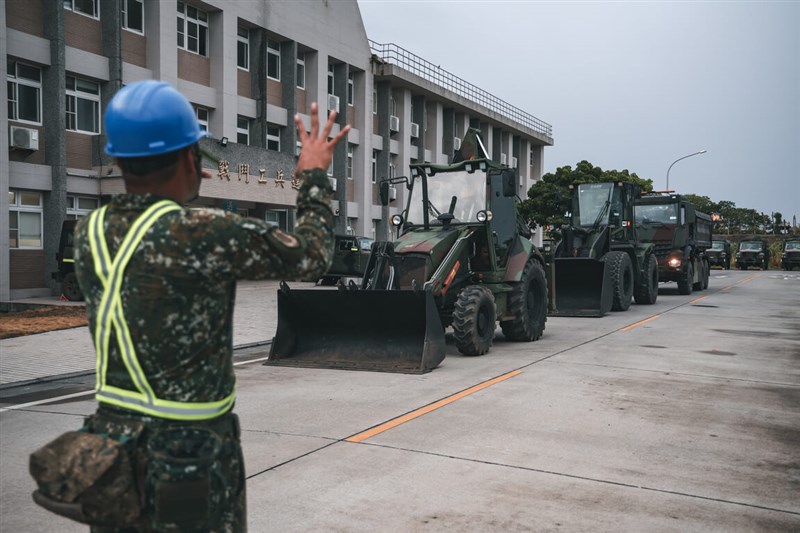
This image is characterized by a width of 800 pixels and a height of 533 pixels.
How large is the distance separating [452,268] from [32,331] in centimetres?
847

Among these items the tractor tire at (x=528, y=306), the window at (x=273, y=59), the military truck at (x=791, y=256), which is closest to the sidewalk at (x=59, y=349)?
the tractor tire at (x=528, y=306)

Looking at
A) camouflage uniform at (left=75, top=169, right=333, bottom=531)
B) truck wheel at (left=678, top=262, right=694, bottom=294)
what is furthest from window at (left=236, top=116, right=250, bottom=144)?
camouflage uniform at (left=75, top=169, right=333, bottom=531)

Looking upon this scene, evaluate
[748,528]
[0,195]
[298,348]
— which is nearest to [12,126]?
[0,195]

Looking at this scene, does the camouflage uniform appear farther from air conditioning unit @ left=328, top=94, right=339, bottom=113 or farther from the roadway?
air conditioning unit @ left=328, top=94, right=339, bottom=113

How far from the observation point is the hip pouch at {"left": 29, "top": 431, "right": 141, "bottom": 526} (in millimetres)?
2076

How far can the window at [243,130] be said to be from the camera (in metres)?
31.6

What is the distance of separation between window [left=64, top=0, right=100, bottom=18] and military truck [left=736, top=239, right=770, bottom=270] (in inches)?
1860

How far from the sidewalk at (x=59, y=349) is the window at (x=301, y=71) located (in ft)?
63.6

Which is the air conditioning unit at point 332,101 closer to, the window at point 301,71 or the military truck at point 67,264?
the window at point 301,71

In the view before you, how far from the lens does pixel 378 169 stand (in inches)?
1638

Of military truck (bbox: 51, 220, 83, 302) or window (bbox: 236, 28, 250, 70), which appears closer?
military truck (bbox: 51, 220, 83, 302)

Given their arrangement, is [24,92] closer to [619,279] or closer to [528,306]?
[528,306]

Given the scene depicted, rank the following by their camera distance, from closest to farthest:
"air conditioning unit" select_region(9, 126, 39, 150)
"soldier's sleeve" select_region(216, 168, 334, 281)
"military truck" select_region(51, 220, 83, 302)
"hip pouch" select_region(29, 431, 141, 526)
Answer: "hip pouch" select_region(29, 431, 141, 526)
"soldier's sleeve" select_region(216, 168, 334, 281)
"military truck" select_region(51, 220, 83, 302)
"air conditioning unit" select_region(9, 126, 39, 150)

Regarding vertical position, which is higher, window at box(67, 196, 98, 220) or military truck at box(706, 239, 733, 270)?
window at box(67, 196, 98, 220)
